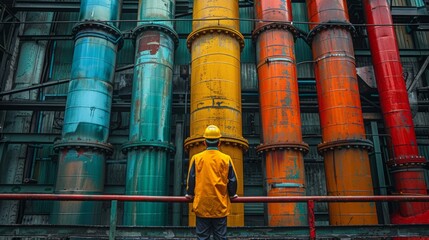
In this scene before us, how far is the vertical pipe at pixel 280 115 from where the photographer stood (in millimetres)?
8227

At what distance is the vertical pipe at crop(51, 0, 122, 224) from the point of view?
832 cm

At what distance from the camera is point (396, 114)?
986 cm

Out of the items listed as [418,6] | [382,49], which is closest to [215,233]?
[382,49]

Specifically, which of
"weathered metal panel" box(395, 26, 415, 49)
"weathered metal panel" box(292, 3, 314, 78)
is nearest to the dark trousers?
"weathered metal panel" box(292, 3, 314, 78)

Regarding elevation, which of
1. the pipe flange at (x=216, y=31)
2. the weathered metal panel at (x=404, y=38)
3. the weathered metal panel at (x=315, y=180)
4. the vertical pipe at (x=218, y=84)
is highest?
the weathered metal panel at (x=404, y=38)

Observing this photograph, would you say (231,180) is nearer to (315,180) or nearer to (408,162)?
(408,162)

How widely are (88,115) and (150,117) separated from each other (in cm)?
182

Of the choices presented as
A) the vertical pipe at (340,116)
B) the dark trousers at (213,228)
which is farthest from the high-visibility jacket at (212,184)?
the vertical pipe at (340,116)

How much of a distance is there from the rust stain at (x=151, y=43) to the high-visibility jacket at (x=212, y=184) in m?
6.48

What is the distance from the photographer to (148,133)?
29.0 feet

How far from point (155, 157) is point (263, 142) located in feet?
10.6

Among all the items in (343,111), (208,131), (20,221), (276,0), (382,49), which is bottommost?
(20,221)

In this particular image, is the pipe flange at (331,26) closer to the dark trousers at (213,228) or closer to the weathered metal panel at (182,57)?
the weathered metal panel at (182,57)

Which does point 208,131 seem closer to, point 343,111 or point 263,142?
point 263,142
